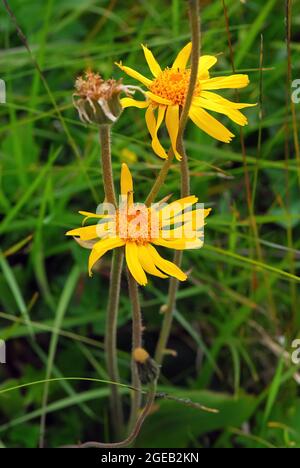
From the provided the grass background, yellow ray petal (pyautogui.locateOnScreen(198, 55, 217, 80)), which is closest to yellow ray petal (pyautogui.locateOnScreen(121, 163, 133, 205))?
yellow ray petal (pyautogui.locateOnScreen(198, 55, 217, 80))

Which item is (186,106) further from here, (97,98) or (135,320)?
(135,320)

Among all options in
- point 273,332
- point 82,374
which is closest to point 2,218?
point 82,374

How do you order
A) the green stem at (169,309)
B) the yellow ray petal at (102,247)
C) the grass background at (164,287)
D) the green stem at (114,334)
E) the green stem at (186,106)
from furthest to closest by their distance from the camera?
1. the grass background at (164,287)
2. the green stem at (169,309)
3. the green stem at (114,334)
4. the yellow ray petal at (102,247)
5. the green stem at (186,106)

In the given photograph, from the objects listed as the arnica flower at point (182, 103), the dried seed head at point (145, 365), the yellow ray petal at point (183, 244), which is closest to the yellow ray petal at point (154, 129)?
the arnica flower at point (182, 103)

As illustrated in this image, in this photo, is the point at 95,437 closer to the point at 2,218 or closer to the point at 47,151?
the point at 2,218

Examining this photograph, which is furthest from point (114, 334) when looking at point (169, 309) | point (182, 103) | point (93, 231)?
point (182, 103)

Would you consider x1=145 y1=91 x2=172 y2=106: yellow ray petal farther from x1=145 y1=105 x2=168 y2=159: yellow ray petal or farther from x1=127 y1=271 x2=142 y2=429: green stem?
x1=127 y1=271 x2=142 y2=429: green stem

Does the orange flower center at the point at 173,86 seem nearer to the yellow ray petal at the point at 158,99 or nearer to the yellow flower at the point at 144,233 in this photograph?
the yellow ray petal at the point at 158,99
